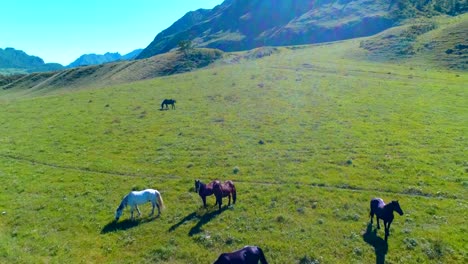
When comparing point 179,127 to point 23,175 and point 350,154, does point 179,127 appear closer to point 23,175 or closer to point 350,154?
point 23,175

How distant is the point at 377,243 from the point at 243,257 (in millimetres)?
7769

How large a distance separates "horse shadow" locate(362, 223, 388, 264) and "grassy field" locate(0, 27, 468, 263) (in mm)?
99

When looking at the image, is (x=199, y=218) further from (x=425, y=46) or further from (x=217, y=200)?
(x=425, y=46)

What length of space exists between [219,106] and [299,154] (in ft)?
82.3

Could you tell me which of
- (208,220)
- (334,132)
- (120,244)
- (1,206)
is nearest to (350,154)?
(334,132)

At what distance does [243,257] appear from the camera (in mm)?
14852

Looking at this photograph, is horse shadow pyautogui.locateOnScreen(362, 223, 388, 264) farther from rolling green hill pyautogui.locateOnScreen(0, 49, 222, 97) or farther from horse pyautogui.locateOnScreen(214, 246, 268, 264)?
rolling green hill pyautogui.locateOnScreen(0, 49, 222, 97)

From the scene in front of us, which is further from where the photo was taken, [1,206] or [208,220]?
[1,206]

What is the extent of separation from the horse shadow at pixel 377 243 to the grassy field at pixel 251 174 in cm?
10

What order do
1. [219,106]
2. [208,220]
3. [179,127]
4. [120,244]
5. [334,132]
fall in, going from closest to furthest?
[120,244], [208,220], [334,132], [179,127], [219,106]

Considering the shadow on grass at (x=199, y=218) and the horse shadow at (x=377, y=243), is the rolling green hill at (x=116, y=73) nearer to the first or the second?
the shadow on grass at (x=199, y=218)

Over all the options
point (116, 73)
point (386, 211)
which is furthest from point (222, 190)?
point (116, 73)

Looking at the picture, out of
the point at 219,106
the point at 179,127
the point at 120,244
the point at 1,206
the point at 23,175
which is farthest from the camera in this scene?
the point at 219,106

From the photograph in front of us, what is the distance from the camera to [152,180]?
2847cm
